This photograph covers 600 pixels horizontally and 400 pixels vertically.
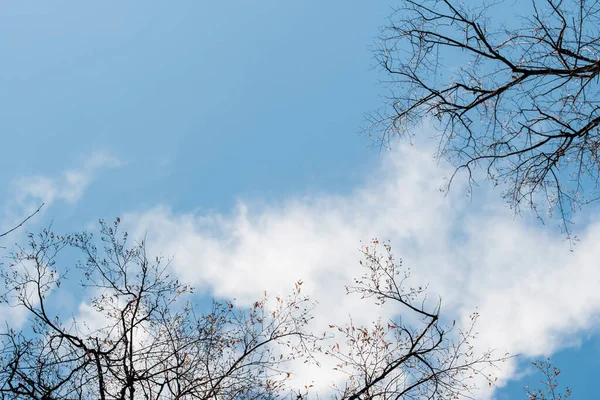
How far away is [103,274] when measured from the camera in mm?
9031

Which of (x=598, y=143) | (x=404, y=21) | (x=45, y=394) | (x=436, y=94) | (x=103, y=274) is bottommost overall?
(x=45, y=394)

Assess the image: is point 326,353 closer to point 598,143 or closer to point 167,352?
point 167,352

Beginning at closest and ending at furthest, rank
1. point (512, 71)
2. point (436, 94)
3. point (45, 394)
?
Result: point (45, 394)
point (512, 71)
point (436, 94)

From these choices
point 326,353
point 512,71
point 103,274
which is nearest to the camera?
point 512,71

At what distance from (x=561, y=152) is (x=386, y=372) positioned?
4.17 meters

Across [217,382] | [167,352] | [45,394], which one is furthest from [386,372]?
[45,394]

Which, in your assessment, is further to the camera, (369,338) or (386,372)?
(369,338)

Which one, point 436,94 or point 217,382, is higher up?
point 436,94

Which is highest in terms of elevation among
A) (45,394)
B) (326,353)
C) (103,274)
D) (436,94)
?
(436,94)

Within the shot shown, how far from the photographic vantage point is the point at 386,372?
7215 millimetres

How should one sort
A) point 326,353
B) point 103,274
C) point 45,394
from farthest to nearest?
point 103,274 < point 326,353 < point 45,394

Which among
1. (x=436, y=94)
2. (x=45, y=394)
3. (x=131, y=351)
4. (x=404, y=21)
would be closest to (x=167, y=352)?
(x=131, y=351)

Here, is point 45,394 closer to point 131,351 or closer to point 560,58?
point 131,351

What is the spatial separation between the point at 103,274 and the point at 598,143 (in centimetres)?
864
